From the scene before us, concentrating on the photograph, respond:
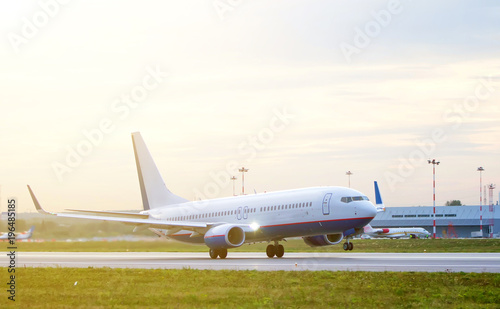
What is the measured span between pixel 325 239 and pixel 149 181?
658 inches

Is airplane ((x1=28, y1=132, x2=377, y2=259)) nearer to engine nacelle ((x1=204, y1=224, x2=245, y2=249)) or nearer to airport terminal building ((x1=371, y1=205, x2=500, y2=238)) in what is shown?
engine nacelle ((x1=204, y1=224, x2=245, y2=249))

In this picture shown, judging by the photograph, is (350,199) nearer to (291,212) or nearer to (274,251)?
(291,212)

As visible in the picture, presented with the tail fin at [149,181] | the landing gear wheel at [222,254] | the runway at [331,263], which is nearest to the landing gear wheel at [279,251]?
the landing gear wheel at [222,254]

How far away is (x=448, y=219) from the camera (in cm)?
15300

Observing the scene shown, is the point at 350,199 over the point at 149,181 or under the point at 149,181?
under

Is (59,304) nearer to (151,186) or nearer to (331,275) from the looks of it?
(331,275)

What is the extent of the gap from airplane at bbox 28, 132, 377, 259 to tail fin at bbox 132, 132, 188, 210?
106cm

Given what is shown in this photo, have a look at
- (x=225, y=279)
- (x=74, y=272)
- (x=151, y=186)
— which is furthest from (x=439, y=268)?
(x=151, y=186)

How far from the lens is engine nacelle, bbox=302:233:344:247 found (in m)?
43.7

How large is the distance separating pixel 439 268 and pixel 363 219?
36.1ft

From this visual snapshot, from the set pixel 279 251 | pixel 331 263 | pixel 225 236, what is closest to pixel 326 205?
pixel 279 251

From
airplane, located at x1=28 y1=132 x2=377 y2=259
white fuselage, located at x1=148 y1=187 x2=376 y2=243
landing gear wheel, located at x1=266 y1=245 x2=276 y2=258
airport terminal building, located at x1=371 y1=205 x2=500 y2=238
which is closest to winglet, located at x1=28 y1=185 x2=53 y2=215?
airplane, located at x1=28 y1=132 x2=377 y2=259

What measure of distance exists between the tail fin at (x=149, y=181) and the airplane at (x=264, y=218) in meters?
1.06

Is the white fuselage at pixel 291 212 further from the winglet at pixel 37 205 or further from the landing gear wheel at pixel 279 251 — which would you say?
the winglet at pixel 37 205
